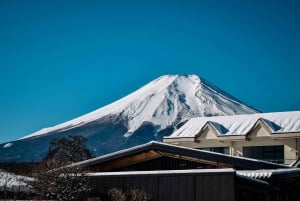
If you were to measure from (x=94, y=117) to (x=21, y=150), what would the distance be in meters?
24.7

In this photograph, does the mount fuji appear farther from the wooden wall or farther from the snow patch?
the wooden wall

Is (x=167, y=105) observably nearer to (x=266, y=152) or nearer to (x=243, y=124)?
(x=243, y=124)

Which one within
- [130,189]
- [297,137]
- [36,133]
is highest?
[36,133]

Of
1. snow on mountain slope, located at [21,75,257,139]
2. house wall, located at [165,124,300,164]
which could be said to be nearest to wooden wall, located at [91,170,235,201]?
house wall, located at [165,124,300,164]

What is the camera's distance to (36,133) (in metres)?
184

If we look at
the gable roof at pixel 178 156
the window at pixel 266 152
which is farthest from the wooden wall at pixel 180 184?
the window at pixel 266 152

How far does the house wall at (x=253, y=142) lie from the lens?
35812mm

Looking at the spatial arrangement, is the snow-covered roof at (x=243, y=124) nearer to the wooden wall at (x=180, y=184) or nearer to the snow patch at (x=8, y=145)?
the wooden wall at (x=180, y=184)

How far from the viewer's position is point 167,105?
16300 cm

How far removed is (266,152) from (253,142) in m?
1.44

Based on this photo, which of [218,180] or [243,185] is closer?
[218,180]

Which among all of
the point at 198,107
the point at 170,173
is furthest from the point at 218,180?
the point at 198,107

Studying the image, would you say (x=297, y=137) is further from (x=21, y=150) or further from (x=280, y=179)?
(x=21, y=150)

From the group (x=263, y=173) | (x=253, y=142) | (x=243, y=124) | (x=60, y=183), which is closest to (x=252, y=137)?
(x=253, y=142)
